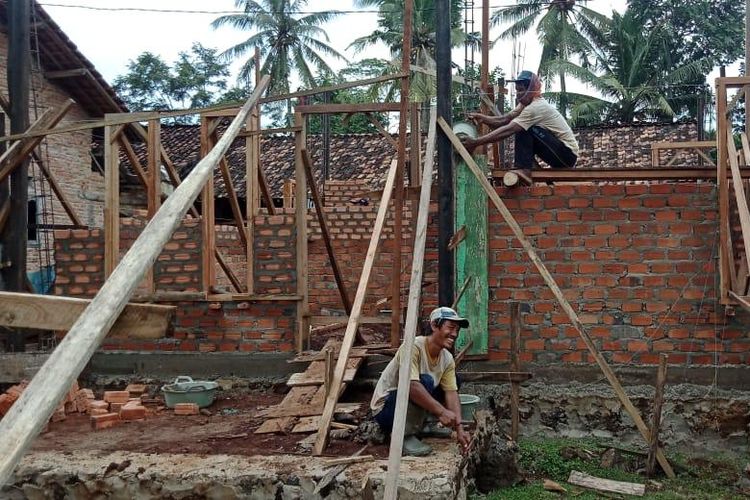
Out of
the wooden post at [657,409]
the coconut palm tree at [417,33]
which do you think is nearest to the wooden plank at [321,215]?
the wooden post at [657,409]

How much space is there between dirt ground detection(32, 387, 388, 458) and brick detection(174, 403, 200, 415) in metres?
0.05

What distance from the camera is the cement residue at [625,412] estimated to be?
551 cm

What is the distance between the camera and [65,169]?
14.9m

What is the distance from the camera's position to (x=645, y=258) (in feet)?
18.5

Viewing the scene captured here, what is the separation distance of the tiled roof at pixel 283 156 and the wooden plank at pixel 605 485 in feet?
40.5

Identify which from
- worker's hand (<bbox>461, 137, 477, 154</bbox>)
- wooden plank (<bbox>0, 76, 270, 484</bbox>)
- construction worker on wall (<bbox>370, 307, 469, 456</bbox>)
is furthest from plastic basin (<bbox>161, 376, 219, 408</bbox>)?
wooden plank (<bbox>0, 76, 270, 484</bbox>)

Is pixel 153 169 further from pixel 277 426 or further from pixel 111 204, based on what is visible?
pixel 277 426

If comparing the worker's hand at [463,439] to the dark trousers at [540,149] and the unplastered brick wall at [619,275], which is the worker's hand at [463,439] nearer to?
the unplastered brick wall at [619,275]

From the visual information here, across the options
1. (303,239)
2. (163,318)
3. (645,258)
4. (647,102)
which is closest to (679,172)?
(645,258)

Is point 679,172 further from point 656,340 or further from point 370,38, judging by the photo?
point 370,38

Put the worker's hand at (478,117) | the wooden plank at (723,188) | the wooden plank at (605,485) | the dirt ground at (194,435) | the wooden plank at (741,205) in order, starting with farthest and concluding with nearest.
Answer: the worker's hand at (478,117) → the wooden plank at (723,188) → the wooden plank at (741,205) → the wooden plank at (605,485) → the dirt ground at (194,435)

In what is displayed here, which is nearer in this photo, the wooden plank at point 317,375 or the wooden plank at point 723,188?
the wooden plank at point 723,188

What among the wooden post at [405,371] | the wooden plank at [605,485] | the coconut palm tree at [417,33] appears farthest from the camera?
the coconut palm tree at [417,33]

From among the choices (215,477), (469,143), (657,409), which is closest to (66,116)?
(469,143)
